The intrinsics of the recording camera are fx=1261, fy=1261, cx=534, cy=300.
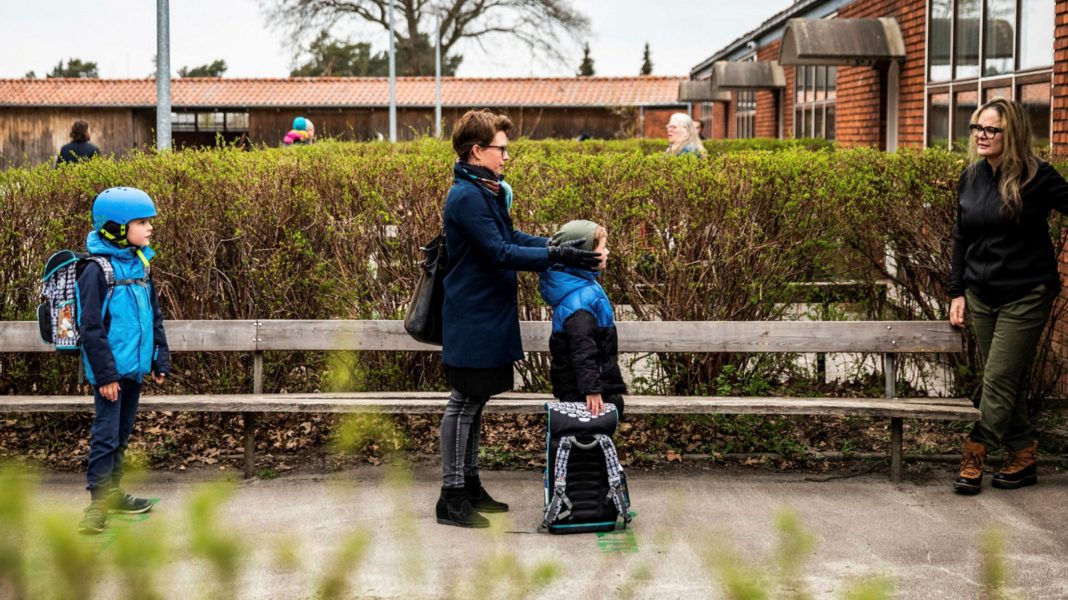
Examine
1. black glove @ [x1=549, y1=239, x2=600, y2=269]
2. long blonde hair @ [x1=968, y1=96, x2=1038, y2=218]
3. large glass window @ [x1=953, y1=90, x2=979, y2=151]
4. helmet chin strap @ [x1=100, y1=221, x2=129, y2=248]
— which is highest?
large glass window @ [x1=953, y1=90, x2=979, y2=151]

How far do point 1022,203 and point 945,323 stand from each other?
0.86 m

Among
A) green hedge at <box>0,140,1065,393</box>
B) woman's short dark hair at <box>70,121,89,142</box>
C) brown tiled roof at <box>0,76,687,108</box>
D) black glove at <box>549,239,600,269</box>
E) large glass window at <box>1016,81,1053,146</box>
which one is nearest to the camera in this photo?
black glove at <box>549,239,600,269</box>

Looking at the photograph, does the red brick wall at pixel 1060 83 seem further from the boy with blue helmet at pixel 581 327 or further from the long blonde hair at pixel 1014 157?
the boy with blue helmet at pixel 581 327

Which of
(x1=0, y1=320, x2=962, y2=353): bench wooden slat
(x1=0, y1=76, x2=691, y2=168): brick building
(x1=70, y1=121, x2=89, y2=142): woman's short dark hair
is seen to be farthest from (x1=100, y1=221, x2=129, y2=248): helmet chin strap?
(x1=0, y1=76, x2=691, y2=168): brick building

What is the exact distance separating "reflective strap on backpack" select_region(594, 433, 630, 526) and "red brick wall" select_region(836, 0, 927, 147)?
9327 millimetres

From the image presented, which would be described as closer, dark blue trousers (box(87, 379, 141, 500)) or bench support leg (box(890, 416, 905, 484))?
dark blue trousers (box(87, 379, 141, 500))

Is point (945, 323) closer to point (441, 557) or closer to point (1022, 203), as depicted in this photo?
point (1022, 203)

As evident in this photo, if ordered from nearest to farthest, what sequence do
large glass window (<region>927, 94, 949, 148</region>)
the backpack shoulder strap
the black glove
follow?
the black glove < the backpack shoulder strap < large glass window (<region>927, 94, 949, 148</region>)

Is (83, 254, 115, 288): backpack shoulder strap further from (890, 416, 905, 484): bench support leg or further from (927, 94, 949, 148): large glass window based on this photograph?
(927, 94, 949, 148): large glass window

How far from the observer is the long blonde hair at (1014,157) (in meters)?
5.73

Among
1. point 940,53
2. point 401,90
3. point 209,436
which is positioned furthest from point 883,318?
point 401,90

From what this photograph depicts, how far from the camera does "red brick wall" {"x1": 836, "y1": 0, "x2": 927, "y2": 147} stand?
14.0 metres

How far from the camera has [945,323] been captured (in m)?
6.37

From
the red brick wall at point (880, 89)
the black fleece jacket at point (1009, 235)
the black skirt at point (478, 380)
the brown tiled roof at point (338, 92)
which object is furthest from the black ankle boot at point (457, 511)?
the brown tiled roof at point (338, 92)
